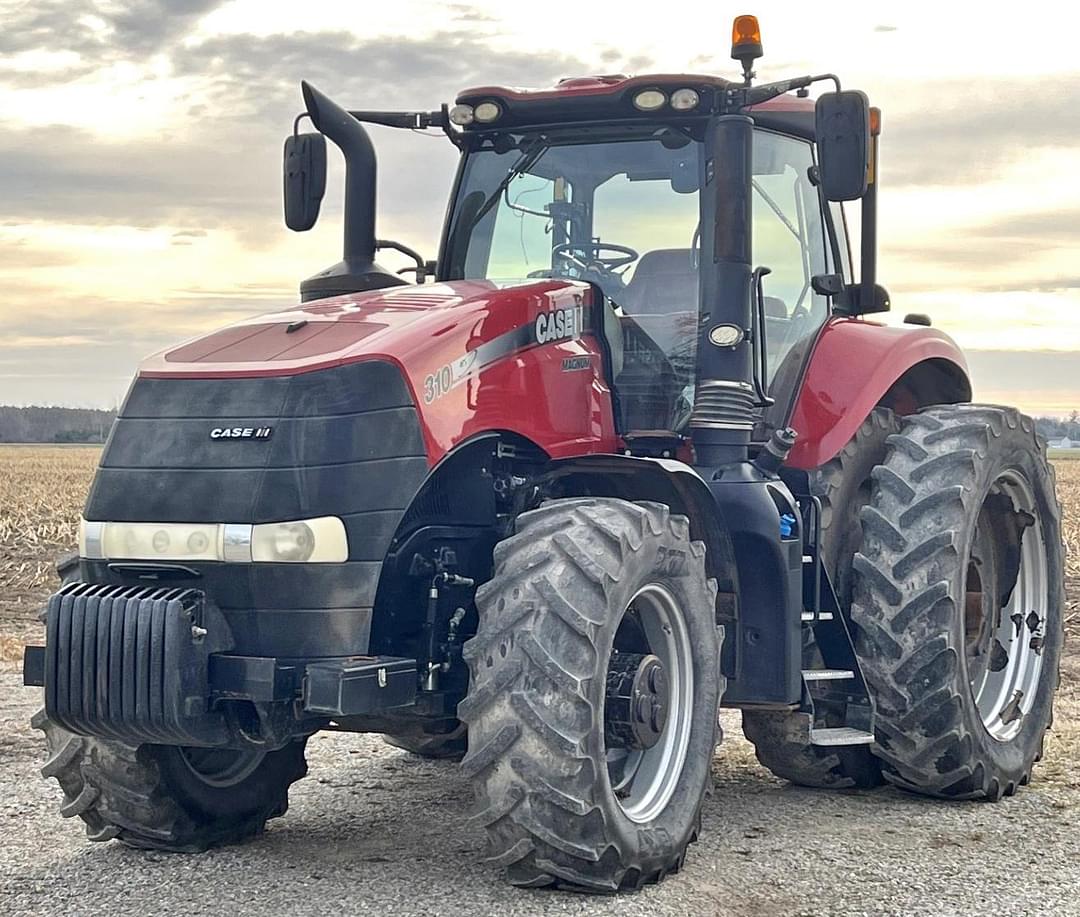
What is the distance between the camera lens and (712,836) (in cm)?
620

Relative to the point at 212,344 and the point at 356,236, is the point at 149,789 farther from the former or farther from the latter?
the point at 356,236

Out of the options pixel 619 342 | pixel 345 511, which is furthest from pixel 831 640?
pixel 345 511

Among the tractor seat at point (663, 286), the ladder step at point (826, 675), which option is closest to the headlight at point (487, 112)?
the tractor seat at point (663, 286)

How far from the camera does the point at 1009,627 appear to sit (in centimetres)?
791

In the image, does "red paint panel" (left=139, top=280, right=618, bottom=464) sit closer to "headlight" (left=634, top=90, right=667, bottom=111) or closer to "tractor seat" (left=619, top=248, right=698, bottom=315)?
"tractor seat" (left=619, top=248, right=698, bottom=315)

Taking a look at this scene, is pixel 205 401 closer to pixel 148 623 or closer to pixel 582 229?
pixel 148 623

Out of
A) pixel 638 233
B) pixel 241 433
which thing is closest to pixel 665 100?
pixel 638 233

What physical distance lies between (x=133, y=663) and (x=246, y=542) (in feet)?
1.69

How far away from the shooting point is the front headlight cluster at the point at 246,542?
16.7 feet

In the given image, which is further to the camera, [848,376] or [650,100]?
[848,376]

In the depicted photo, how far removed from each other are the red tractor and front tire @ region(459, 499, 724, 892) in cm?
1

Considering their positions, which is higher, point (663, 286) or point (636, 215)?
point (636, 215)

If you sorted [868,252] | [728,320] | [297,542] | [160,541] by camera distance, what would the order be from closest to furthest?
[297,542] < [160,541] < [728,320] < [868,252]

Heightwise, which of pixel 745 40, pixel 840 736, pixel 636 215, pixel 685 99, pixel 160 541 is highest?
pixel 745 40
